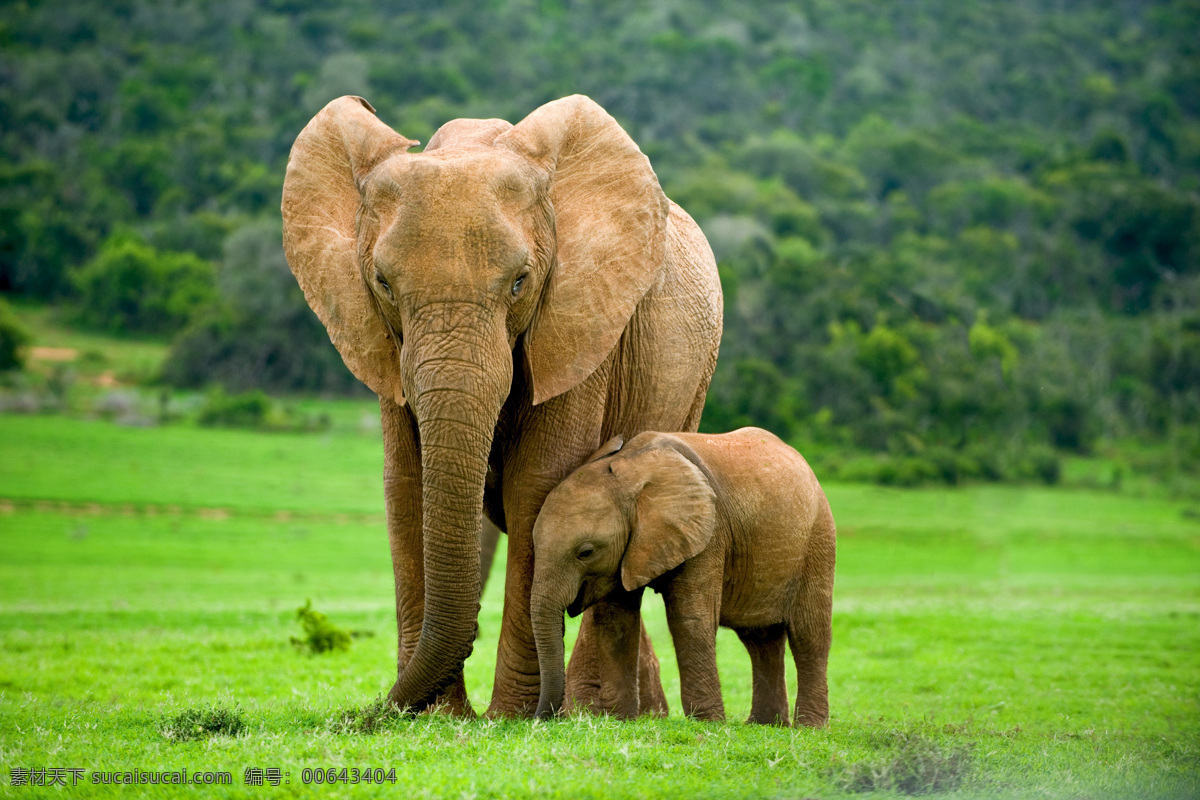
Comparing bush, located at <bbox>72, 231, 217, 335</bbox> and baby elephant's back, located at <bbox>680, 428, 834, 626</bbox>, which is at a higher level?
baby elephant's back, located at <bbox>680, 428, 834, 626</bbox>

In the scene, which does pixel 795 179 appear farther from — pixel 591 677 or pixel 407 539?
pixel 407 539

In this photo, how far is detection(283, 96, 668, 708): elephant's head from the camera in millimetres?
6598

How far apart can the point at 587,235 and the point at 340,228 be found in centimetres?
136

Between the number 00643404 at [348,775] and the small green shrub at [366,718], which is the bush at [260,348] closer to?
the small green shrub at [366,718]

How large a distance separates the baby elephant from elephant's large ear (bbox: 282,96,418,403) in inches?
52.3

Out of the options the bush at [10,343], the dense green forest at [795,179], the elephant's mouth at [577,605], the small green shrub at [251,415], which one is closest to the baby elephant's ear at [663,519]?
the elephant's mouth at [577,605]

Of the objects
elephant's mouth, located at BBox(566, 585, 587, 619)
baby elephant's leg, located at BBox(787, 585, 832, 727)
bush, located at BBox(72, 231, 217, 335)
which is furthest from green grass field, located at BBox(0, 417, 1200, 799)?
bush, located at BBox(72, 231, 217, 335)

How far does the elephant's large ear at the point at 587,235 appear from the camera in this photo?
721 centimetres

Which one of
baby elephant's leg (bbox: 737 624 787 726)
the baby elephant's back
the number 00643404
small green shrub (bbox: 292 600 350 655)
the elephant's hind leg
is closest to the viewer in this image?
the number 00643404

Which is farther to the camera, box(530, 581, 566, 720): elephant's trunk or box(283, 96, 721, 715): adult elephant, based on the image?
box(530, 581, 566, 720): elephant's trunk

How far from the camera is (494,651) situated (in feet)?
48.0

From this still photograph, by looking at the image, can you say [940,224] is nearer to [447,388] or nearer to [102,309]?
[102,309]

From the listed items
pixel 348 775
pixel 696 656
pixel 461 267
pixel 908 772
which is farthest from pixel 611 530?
pixel 348 775

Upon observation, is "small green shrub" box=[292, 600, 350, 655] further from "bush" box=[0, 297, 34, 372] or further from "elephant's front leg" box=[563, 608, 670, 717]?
"bush" box=[0, 297, 34, 372]
